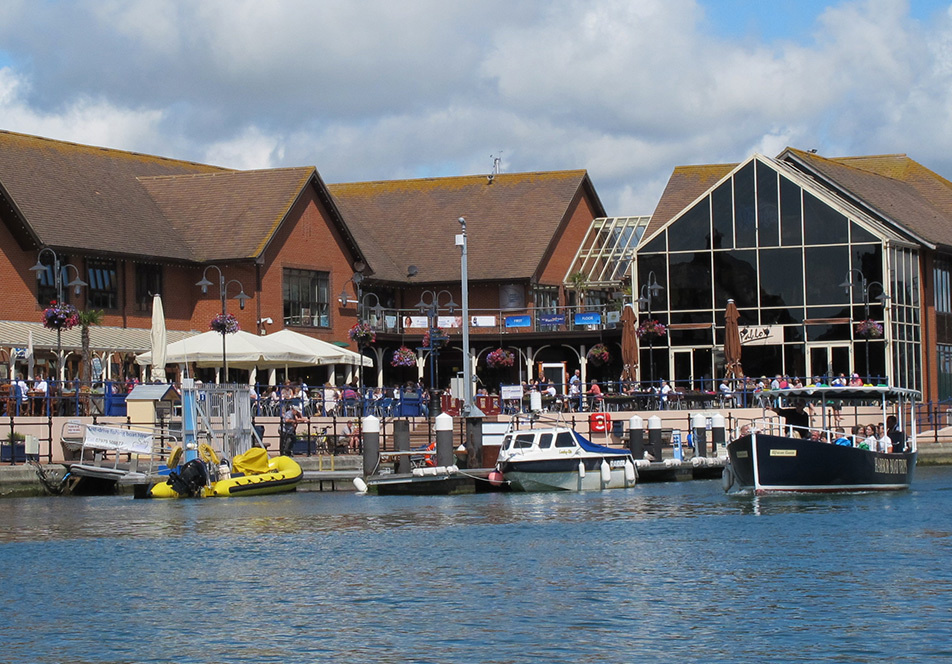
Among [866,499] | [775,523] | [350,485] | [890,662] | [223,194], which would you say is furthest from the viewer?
[223,194]

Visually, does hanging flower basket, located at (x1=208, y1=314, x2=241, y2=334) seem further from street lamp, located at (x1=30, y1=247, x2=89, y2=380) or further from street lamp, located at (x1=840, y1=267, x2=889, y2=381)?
street lamp, located at (x1=840, y1=267, x2=889, y2=381)

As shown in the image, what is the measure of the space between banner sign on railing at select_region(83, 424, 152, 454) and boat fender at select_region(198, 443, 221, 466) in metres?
1.67

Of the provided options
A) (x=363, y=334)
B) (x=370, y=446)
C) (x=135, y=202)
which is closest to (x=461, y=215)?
(x=135, y=202)

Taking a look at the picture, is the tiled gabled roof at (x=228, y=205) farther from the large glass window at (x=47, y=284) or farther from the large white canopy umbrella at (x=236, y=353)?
the large white canopy umbrella at (x=236, y=353)

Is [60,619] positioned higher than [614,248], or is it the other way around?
[614,248]

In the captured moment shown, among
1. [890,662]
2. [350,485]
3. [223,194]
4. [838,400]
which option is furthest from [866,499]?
[223,194]

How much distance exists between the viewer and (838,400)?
41125 mm

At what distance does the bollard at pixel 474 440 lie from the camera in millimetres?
43594

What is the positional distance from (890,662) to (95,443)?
26034mm

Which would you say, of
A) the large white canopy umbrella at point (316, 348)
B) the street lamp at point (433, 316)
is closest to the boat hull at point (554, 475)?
the large white canopy umbrella at point (316, 348)

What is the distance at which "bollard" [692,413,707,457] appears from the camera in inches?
1900

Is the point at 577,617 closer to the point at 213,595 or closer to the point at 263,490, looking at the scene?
the point at 213,595

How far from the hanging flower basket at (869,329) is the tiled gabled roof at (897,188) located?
5.29 m

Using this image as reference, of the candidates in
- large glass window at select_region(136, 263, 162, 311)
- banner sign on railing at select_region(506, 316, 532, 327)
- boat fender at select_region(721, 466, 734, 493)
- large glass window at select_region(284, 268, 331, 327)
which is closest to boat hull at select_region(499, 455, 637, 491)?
boat fender at select_region(721, 466, 734, 493)
